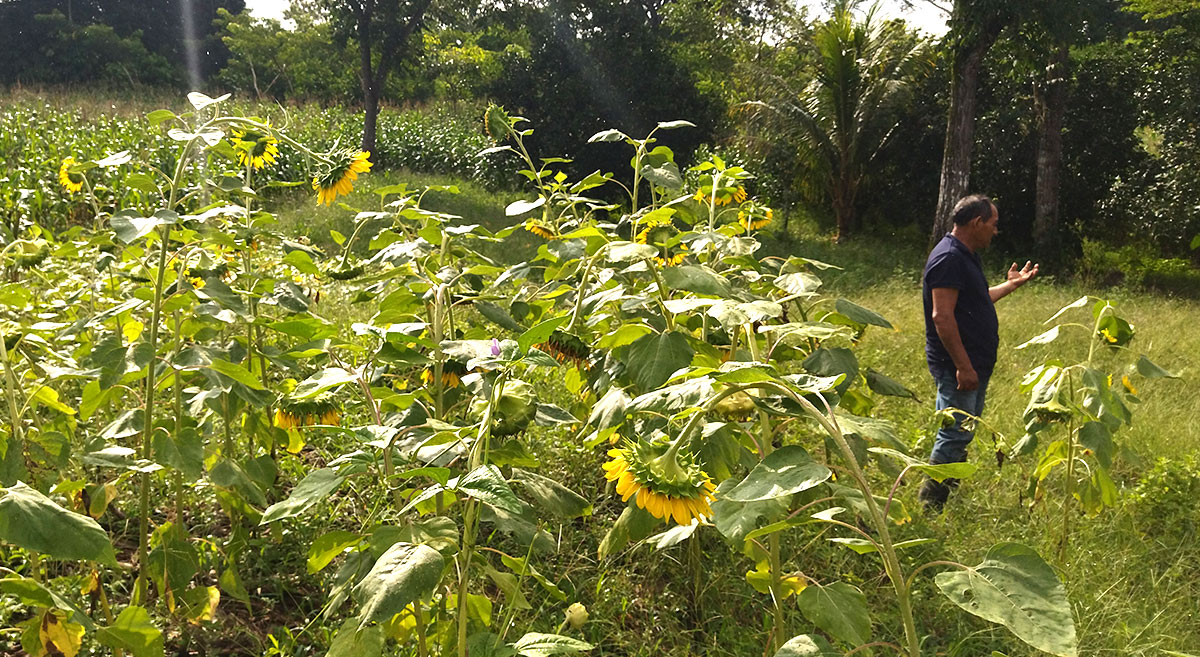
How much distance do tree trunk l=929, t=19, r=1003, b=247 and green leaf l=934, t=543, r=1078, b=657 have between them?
803 centimetres

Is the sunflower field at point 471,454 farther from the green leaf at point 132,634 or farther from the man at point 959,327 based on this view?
the man at point 959,327

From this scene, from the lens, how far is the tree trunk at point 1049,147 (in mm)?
9016

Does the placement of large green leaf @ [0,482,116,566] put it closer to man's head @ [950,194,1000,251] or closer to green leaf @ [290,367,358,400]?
green leaf @ [290,367,358,400]

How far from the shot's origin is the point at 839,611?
3.56ft

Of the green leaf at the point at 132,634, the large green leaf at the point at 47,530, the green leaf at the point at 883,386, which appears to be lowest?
the green leaf at the point at 132,634

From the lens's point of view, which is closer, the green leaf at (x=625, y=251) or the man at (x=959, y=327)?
the green leaf at (x=625, y=251)

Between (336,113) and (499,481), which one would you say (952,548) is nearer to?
(499,481)

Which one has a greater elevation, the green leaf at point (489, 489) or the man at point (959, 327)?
the green leaf at point (489, 489)

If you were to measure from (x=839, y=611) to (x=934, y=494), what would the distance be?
77.1 inches

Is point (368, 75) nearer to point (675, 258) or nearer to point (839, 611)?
point (675, 258)

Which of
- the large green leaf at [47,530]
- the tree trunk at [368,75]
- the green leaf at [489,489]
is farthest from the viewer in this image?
the tree trunk at [368,75]

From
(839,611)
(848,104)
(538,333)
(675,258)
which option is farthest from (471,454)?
(848,104)

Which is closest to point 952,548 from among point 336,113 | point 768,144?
point 768,144

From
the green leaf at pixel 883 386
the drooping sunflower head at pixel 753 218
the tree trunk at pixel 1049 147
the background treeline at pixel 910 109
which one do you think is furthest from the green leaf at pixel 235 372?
the tree trunk at pixel 1049 147
